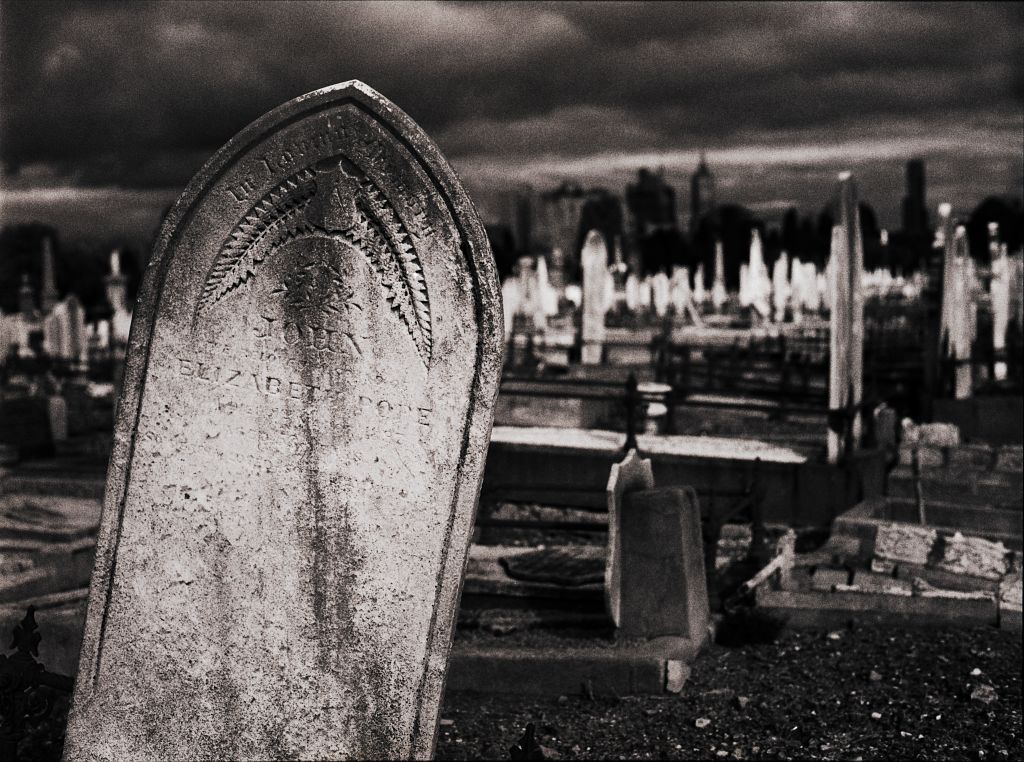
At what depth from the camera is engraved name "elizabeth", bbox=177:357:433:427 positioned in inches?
125

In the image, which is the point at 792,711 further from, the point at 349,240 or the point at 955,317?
the point at 955,317

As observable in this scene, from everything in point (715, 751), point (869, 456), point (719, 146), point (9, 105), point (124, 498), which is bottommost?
point (715, 751)

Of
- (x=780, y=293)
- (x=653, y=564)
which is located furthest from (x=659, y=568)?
(x=780, y=293)

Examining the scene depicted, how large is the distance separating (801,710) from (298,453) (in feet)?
12.4

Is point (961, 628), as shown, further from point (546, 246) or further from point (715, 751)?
point (546, 246)

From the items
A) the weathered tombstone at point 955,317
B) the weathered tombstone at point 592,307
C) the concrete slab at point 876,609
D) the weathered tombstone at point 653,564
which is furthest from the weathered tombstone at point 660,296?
the weathered tombstone at point 653,564

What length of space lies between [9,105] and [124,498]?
999 cm

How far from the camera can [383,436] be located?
10.4ft

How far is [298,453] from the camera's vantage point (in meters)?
3.24

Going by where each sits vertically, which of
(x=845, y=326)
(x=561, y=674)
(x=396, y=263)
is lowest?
(x=561, y=674)

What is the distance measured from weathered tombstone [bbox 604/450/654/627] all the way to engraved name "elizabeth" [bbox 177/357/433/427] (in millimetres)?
3371

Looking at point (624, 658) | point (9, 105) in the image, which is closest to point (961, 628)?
point (624, 658)

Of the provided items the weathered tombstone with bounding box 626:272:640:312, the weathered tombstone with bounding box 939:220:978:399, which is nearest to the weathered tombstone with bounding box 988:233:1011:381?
the weathered tombstone with bounding box 939:220:978:399

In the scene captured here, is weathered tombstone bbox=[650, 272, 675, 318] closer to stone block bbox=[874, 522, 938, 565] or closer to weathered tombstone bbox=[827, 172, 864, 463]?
weathered tombstone bbox=[827, 172, 864, 463]
